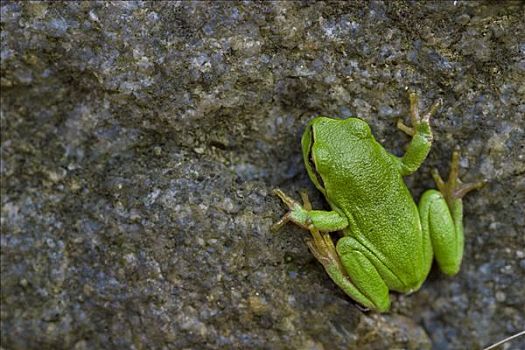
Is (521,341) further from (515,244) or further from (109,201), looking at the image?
(109,201)

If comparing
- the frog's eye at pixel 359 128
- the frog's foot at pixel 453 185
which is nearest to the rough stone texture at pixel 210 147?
the frog's foot at pixel 453 185

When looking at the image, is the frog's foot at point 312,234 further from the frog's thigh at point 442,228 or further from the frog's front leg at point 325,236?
the frog's thigh at point 442,228

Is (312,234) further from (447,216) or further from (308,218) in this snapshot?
(447,216)

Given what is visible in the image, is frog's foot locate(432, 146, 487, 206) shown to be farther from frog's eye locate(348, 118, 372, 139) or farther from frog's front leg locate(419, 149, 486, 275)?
frog's eye locate(348, 118, 372, 139)

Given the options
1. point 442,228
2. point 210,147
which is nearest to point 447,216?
point 442,228

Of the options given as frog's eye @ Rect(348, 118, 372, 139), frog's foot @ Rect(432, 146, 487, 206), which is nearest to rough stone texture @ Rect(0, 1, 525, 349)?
frog's foot @ Rect(432, 146, 487, 206)

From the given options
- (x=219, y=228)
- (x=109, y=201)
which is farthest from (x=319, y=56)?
(x=109, y=201)
